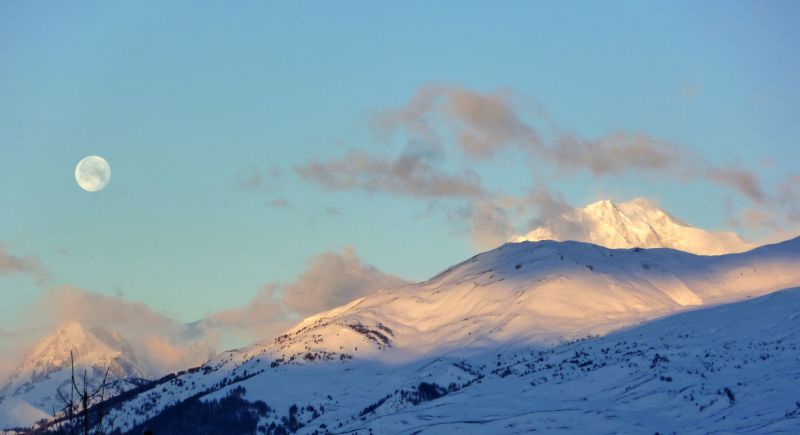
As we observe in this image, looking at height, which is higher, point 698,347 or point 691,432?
point 698,347

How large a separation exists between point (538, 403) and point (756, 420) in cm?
4142

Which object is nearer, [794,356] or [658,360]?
[794,356]

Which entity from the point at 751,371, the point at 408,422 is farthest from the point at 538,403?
the point at 751,371

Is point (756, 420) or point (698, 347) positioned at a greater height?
point (698, 347)

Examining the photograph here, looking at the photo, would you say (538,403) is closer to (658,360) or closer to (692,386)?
(692,386)

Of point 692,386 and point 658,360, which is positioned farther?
point 658,360

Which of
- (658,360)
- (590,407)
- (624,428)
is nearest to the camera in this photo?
(624,428)

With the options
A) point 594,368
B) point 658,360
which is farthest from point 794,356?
point 594,368

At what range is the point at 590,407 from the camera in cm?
14150

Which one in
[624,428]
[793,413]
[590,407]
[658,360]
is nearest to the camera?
[793,413]

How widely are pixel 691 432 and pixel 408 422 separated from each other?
44.5 metres

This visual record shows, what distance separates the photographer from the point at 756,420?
4532 inches

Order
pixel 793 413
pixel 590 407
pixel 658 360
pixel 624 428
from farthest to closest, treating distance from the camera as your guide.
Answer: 1. pixel 658 360
2. pixel 590 407
3. pixel 624 428
4. pixel 793 413

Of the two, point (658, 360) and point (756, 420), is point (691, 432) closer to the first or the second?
point (756, 420)
